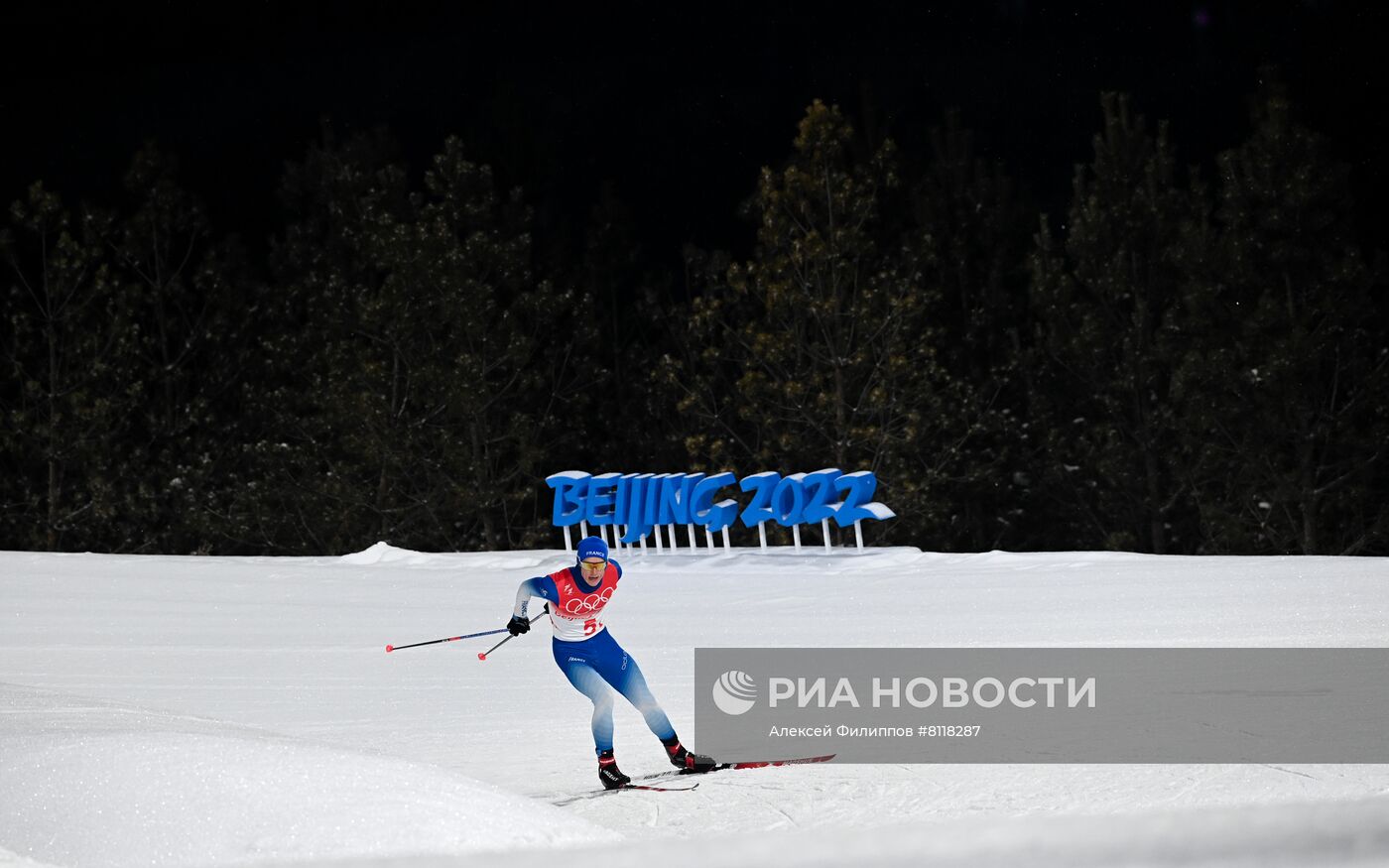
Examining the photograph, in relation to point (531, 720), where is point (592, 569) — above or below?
above

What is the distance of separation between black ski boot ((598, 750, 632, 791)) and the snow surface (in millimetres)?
265

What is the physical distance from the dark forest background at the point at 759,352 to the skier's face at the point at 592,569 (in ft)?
64.2

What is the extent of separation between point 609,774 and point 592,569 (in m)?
1.39

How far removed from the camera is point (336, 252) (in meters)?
33.8

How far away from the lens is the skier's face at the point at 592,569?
7.95m

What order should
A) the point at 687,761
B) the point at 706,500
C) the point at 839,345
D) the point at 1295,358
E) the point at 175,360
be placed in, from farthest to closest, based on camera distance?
the point at 175,360 < the point at 839,345 < the point at 1295,358 < the point at 706,500 < the point at 687,761

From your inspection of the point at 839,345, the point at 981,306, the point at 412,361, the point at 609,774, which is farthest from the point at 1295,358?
the point at 609,774

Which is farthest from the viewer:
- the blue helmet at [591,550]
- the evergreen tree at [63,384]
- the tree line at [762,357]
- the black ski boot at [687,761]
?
the evergreen tree at [63,384]

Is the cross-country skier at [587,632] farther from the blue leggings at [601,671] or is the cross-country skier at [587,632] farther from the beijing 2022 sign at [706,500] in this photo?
the beijing 2022 sign at [706,500]

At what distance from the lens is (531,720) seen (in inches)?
461

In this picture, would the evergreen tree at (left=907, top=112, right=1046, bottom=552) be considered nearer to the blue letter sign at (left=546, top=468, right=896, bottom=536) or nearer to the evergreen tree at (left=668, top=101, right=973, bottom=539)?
the evergreen tree at (left=668, top=101, right=973, bottom=539)

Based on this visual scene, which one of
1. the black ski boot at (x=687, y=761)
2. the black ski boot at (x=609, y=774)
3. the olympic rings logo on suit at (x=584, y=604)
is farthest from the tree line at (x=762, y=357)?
the olympic rings logo on suit at (x=584, y=604)

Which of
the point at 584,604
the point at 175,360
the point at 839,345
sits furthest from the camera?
the point at 175,360

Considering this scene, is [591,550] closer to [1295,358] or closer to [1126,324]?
[1295,358]
